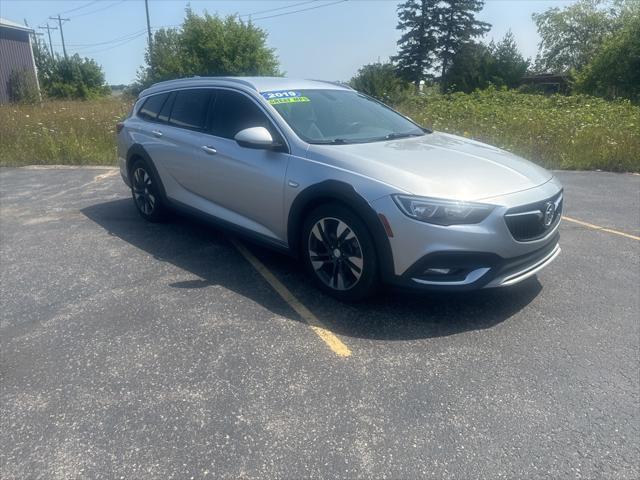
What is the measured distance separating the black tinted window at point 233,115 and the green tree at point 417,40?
50131mm

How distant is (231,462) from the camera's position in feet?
7.77

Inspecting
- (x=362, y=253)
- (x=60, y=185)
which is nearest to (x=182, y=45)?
(x=60, y=185)

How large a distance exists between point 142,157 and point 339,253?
10.4 ft

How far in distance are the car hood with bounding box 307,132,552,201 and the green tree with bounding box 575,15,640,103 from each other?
2756cm

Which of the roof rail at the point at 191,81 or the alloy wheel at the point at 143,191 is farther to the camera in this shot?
the alloy wheel at the point at 143,191

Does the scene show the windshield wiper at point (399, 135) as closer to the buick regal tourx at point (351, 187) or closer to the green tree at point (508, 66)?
the buick regal tourx at point (351, 187)

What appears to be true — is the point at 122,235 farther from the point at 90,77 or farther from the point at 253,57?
the point at 90,77

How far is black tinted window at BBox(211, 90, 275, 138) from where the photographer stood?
4484 millimetres

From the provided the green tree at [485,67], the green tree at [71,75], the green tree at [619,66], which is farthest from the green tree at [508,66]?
the green tree at [71,75]

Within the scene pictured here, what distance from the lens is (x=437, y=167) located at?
3.72 m

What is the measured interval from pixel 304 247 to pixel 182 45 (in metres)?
39.1

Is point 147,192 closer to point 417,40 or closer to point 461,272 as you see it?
point 461,272

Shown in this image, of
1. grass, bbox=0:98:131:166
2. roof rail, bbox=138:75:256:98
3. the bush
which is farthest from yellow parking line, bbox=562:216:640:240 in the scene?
the bush

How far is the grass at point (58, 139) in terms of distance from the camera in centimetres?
1109
